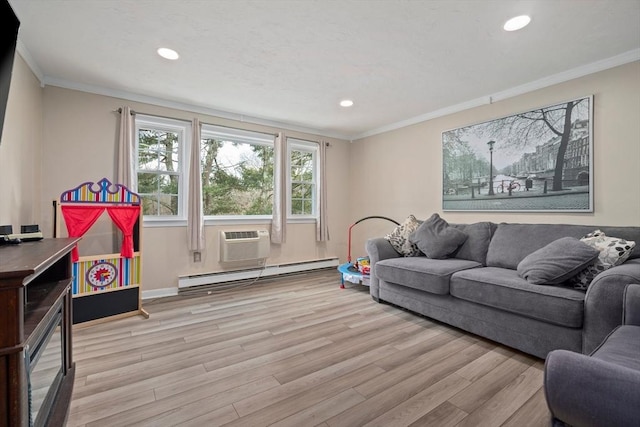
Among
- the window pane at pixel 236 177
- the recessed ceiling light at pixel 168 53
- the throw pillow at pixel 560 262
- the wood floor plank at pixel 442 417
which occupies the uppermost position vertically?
the recessed ceiling light at pixel 168 53

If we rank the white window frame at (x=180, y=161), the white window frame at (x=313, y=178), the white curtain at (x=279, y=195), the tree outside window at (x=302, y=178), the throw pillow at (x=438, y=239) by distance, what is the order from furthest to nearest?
1. the tree outside window at (x=302, y=178)
2. the white window frame at (x=313, y=178)
3. the white curtain at (x=279, y=195)
4. the white window frame at (x=180, y=161)
5. the throw pillow at (x=438, y=239)

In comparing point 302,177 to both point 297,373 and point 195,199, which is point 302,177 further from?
point 297,373

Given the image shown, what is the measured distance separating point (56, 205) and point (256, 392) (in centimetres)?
245

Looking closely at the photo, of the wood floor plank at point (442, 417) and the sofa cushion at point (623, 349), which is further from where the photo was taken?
the wood floor plank at point (442, 417)

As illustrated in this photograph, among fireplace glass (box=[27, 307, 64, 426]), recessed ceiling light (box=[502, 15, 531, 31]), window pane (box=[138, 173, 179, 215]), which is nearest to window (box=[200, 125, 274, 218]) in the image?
window pane (box=[138, 173, 179, 215])

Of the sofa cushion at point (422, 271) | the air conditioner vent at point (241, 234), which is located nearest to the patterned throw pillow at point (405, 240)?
the sofa cushion at point (422, 271)

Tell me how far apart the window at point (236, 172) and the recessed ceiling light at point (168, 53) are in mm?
1351

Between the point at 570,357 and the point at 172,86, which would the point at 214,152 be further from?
the point at 570,357

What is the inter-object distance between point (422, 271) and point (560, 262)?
1.03 metres

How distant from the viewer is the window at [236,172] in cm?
409

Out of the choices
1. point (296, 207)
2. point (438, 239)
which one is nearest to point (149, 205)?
point (296, 207)

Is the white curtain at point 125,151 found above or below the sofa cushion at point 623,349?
above

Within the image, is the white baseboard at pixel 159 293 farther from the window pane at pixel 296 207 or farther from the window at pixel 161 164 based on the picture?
the window pane at pixel 296 207

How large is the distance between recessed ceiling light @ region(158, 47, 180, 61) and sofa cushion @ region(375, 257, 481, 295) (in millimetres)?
2864
